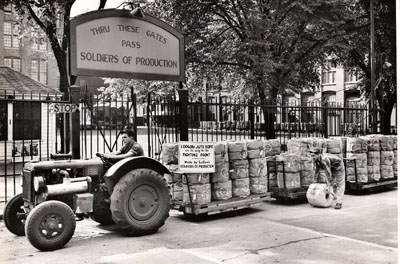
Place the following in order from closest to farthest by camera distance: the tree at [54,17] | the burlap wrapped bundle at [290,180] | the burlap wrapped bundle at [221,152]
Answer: the burlap wrapped bundle at [221,152] → the burlap wrapped bundle at [290,180] → the tree at [54,17]

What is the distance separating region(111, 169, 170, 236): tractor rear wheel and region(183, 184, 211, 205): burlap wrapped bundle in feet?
2.96

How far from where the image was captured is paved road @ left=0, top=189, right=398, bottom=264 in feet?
19.9

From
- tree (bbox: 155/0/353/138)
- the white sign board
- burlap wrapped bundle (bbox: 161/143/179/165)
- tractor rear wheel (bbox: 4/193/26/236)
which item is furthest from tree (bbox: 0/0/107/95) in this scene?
tractor rear wheel (bbox: 4/193/26/236)

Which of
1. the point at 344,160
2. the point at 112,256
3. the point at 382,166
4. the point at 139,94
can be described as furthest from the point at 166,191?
the point at 139,94

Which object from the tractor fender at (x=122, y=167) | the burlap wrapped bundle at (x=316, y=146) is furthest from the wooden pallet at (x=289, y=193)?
the tractor fender at (x=122, y=167)

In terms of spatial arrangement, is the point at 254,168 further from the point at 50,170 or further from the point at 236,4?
the point at 236,4

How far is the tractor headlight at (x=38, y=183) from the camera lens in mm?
6680

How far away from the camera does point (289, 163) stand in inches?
396

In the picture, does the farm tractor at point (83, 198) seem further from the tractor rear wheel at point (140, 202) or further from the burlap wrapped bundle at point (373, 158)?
the burlap wrapped bundle at point (373, 158)

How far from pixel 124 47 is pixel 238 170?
346 cm

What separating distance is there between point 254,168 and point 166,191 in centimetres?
237

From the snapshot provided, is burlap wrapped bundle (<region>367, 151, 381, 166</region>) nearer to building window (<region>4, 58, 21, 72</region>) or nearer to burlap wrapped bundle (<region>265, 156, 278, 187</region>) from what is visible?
burlap wrapped bundle (<region>265, 156, 278, 187</region>)

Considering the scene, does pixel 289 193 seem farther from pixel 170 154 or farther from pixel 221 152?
pixel 170 154

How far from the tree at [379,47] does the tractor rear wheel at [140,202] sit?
1294cm
